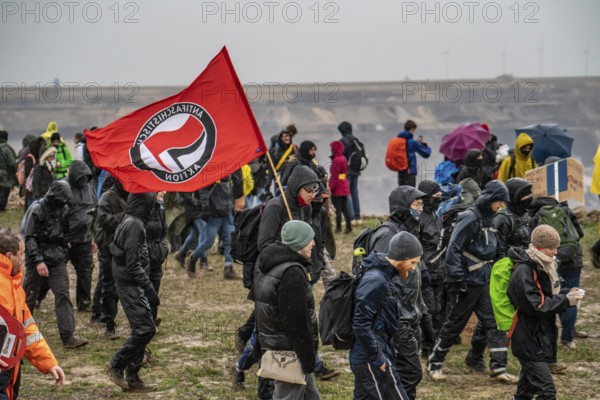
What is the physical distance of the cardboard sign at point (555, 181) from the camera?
12648 mm

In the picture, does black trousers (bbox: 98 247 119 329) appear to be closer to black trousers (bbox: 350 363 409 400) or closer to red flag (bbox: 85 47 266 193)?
red flag (bbox: 85 47 266 193)

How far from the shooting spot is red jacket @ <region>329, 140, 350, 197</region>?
1875cm

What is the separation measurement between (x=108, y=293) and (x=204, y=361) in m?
1.69

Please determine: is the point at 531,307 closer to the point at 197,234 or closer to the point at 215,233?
the point at 215,233

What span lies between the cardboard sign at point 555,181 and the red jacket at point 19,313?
7025 mm

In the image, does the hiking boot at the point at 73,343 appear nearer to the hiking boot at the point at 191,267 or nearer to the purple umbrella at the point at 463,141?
the hiking boot at the point at 191,267

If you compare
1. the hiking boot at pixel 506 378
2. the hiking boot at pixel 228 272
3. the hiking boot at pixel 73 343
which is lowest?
the hiking boot at pixel 506 378

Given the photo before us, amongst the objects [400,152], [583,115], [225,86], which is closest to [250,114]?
[225,86]

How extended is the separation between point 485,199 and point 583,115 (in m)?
77.6

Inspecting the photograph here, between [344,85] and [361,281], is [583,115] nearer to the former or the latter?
[344,85]

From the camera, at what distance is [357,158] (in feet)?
64.5

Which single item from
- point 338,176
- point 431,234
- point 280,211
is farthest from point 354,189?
point 280,211

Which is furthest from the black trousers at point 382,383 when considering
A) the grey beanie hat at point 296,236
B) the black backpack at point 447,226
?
the black backpack at point 447,226

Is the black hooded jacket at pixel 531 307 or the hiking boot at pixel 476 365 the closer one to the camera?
the black hooded jacket at pixel 531 307
